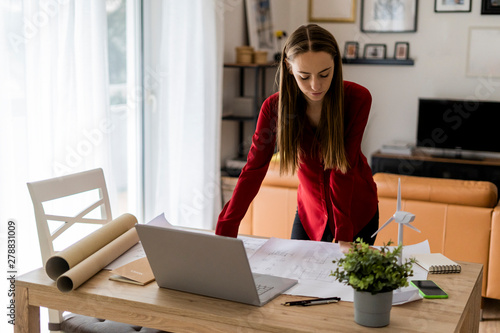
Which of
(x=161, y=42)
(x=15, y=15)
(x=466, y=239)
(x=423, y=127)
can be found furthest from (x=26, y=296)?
(x=423, y=127)

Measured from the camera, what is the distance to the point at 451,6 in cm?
538

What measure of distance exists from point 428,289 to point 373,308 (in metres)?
0.28

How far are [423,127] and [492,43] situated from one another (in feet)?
3.22

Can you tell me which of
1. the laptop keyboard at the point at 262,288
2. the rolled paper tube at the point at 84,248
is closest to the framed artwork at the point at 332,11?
the rolled paper tube at the point at 84,248

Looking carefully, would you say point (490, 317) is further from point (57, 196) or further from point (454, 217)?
point (57, 196)

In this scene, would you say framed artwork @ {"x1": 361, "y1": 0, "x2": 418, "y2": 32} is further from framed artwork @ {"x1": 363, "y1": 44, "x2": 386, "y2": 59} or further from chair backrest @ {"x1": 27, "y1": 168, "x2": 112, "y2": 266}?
chair backrest @ {"x1": 27, "y1": 168, "x2": 112, "y2": 266}

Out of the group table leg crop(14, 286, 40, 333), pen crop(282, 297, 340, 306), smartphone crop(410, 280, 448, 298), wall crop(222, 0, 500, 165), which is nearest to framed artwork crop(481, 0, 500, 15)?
wall crop(222, 0, 500, 165)

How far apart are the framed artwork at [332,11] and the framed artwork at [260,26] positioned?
60 cm

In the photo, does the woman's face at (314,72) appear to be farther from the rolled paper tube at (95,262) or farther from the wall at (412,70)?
the wall at (412,70)

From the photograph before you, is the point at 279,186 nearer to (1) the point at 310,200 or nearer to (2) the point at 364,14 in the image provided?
(1) the point at 310,200

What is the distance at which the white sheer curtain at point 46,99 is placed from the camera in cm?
235

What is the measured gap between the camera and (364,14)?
5680 millimetres

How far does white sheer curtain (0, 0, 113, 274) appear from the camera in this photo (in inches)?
92.5

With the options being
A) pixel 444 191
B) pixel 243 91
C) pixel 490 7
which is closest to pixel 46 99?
pixel 444 191
